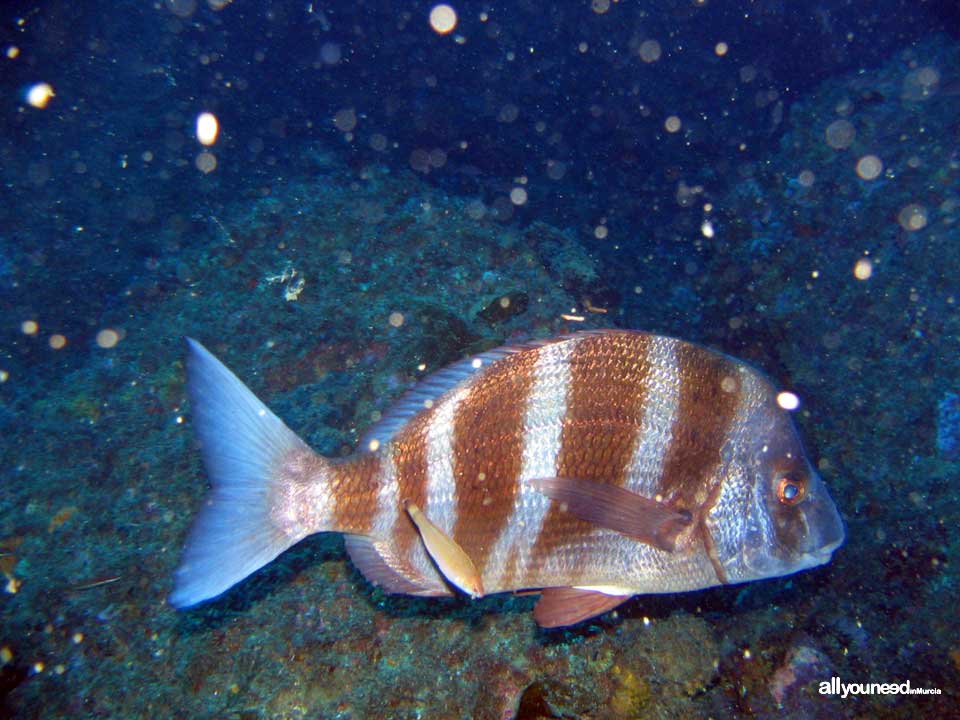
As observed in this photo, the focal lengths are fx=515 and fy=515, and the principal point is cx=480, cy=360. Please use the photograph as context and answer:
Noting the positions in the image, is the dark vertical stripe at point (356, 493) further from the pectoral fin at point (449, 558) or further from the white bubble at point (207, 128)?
the white bubble at point (207, 128)

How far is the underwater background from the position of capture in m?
3.26

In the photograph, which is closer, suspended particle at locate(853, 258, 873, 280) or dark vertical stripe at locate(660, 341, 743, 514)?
dark vertical stripe at locate(660, 341, 743, 514)

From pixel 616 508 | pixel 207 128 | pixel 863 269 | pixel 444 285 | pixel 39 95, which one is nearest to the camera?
pixel 616 508

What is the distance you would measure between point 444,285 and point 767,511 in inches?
151

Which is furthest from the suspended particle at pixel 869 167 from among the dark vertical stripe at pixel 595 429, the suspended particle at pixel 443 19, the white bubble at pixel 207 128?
the white bubble at pixel 207 128

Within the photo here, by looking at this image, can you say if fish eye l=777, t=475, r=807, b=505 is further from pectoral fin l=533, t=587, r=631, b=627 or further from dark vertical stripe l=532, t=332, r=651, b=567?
pectoral fin l=533, t=587, r=631, b=627

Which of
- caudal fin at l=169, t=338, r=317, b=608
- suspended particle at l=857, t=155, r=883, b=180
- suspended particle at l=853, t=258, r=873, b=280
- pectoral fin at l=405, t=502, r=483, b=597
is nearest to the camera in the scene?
pectoral fin at l=405, t=502, r=483, b=597

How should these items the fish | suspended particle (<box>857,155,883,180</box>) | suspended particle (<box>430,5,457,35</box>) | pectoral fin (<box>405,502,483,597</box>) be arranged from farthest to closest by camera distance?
suspended particle (<box>430,5,457,35</box>) < suspended particle (<box>857,155,883,180</box>) < the fish < pectoral fin (<box>405,502,483,597</box>)

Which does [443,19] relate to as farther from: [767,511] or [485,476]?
[767,511]

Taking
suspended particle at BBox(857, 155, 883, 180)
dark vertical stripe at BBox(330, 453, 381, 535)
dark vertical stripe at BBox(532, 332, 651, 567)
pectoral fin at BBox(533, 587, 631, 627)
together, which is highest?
suspended particle at BBox(857, 155, 883, 180)

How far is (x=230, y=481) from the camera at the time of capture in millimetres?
2023

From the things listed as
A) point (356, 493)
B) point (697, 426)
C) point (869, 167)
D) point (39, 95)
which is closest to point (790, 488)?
point (697, 426)

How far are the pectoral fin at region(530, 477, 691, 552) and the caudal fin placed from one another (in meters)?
1.02

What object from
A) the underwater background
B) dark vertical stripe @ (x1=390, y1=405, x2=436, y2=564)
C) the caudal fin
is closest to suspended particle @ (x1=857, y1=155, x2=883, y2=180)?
the underwater background
